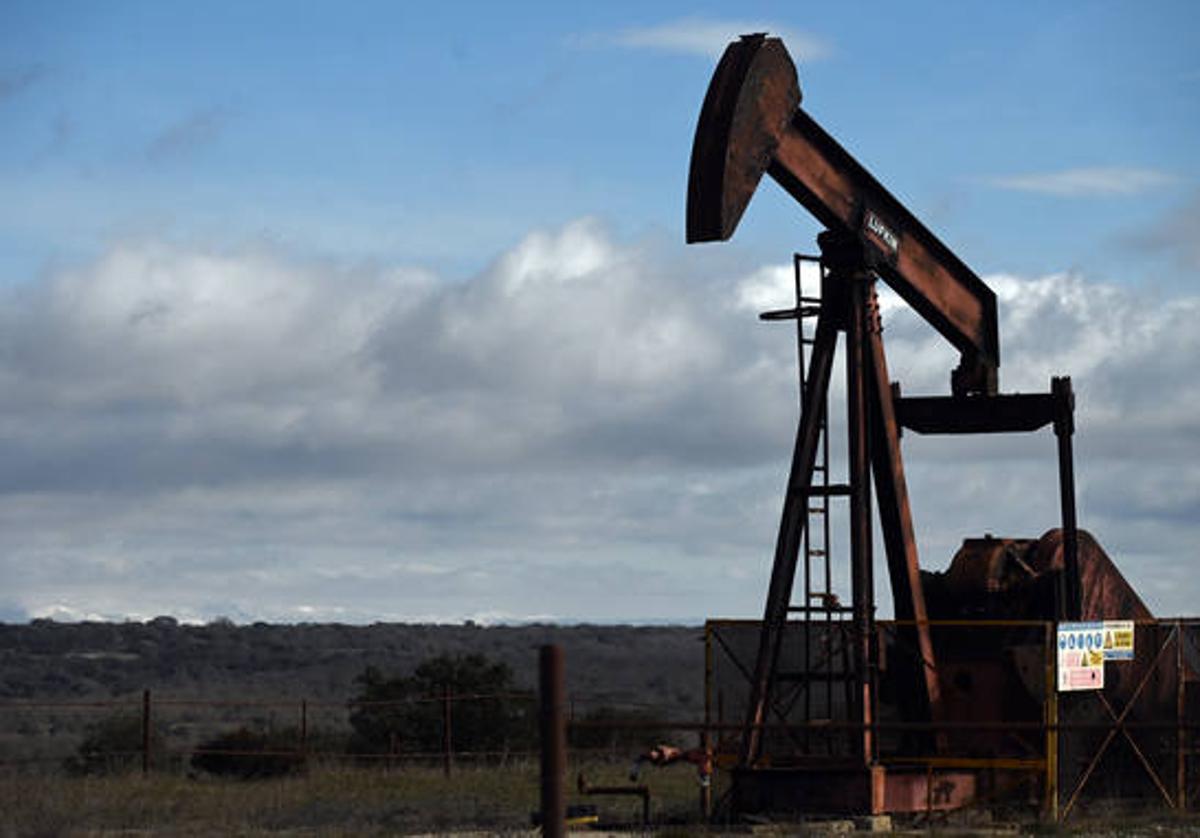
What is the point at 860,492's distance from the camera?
69.3 ft

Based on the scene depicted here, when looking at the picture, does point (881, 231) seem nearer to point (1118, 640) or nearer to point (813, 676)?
point (813, 676)

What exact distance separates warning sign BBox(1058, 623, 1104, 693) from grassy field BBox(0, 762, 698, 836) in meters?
3.79

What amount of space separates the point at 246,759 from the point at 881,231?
1371cm

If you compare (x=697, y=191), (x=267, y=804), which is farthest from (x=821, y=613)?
(x=267, y=804)

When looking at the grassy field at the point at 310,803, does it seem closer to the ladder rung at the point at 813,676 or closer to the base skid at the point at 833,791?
the base skid at the point at 833,791

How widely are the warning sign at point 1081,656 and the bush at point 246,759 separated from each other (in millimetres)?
10948

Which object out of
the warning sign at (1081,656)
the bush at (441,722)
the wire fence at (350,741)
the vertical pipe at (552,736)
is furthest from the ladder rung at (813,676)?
the bush at (441,722)

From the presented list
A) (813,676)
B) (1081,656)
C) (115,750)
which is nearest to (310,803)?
(813,676)

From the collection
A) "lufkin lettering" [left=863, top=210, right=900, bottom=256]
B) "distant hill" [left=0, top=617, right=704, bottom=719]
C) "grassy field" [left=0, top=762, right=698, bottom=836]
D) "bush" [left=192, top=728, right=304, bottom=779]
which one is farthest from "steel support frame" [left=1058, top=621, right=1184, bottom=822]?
"distant hill" [left=0, top=617, right=704, bottom=719]

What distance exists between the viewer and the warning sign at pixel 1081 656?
21.4 m

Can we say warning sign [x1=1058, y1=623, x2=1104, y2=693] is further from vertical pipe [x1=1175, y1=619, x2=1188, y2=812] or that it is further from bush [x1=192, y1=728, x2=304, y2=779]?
bush [x1=192, y1=728, x2=304, y2=779]

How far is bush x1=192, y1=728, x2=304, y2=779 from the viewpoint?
1185 inches

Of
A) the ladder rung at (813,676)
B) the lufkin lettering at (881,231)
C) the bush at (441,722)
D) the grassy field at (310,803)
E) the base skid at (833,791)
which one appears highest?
the lufkin lettering at (881,231)

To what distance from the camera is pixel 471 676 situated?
38.5 metres
